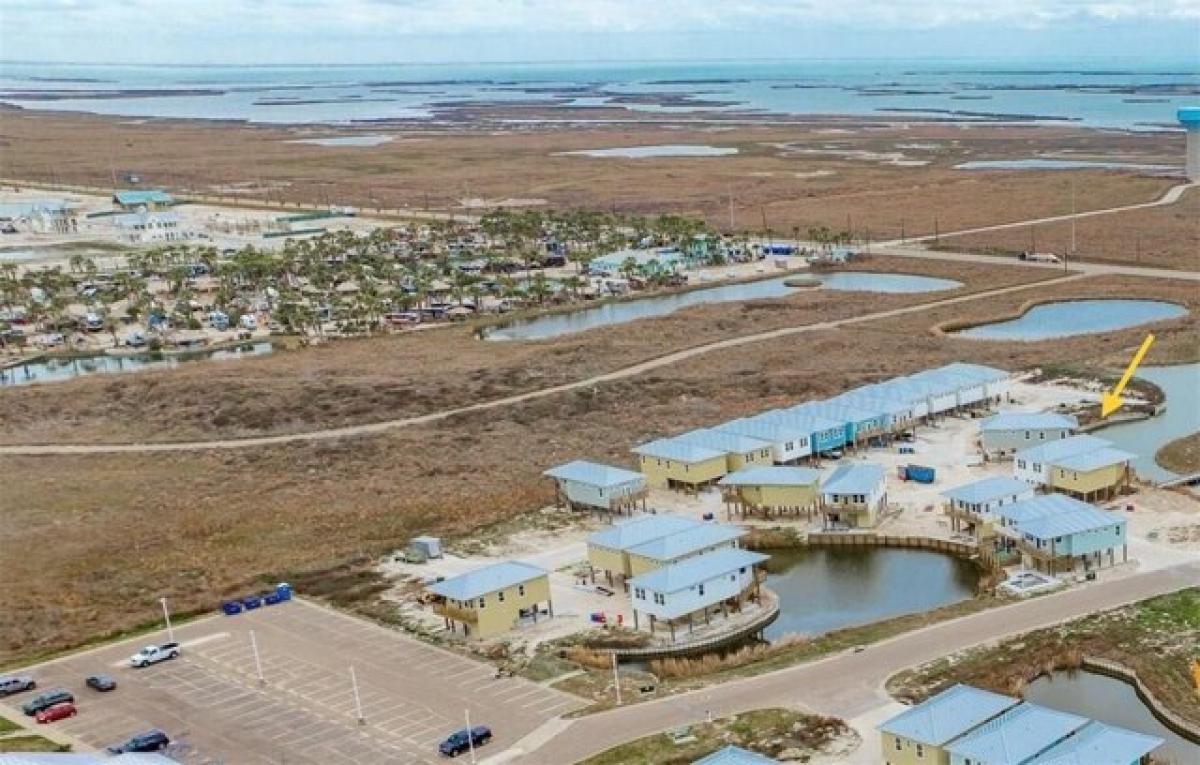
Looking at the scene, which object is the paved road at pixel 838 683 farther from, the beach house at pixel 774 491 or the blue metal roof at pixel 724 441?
the blue metal roof at pixel 724 441

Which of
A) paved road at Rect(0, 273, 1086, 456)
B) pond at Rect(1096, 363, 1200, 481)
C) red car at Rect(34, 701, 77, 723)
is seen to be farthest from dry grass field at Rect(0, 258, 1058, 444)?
red car at Rect(34, 701, 77, 723)

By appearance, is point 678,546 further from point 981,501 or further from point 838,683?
point 981,501

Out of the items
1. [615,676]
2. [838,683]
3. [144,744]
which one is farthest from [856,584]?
[144,744]

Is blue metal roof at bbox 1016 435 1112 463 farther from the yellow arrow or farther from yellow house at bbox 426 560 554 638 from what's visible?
yellow house at bbox 426 560 554 638

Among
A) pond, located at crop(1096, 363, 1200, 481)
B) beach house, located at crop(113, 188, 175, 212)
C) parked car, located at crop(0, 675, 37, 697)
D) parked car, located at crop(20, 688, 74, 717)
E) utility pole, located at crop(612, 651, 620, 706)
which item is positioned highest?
beach house, located at crop(113, 188, 175, 212)

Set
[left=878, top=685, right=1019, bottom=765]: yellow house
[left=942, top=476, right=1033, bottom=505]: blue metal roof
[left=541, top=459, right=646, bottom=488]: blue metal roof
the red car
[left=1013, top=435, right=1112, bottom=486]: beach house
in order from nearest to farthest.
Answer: [left=878, top=685, right=1019, bottom=765]: yellow house < the red car < [left=942, top=476, right=1033, bottom=505]: blue metal roof < [left=1013, top=435, right=1112, bottom=486]: beach house < [left=541, top=459, right=646, bottom=488]: blue metal roof

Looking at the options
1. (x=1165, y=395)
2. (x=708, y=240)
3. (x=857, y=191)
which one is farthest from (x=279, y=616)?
(x=857, y=191)

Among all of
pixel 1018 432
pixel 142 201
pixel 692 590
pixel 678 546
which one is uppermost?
pixel 142 201

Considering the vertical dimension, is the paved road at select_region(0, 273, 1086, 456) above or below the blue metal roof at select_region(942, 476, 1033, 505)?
below
